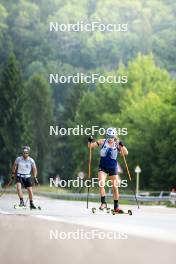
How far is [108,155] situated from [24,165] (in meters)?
0.44

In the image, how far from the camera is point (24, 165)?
479 cm

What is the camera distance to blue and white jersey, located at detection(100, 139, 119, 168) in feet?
15.2

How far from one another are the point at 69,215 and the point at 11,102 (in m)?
0.62

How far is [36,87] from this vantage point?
15.7 feet

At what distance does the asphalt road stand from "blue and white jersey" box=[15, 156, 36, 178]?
160 mm

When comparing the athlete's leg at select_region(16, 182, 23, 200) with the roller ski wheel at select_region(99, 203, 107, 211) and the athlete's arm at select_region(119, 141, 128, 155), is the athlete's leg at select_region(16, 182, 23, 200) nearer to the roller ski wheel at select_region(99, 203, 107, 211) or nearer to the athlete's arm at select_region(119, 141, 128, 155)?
the roller ski wheel at select_region(99, 203, 107, 211)

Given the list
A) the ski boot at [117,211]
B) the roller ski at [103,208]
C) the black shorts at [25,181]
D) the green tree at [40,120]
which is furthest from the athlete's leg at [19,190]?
the ski boot at [117,211]

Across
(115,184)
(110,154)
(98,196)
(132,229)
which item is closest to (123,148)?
(110,154)

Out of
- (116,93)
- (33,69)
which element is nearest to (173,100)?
(116,93)

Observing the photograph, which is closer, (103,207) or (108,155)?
(108,155)

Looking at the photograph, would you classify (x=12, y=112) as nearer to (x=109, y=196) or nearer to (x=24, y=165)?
(x=24, y=165)

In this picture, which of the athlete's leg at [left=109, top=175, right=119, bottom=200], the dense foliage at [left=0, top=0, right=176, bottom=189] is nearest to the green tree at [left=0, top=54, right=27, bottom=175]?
the dense foliage at [left=0, top=0, right=176, bottom=189]

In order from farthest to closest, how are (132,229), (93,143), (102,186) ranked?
(102,186) < (93,143) < (132,229)

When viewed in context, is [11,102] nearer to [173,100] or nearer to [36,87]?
[36,87]
